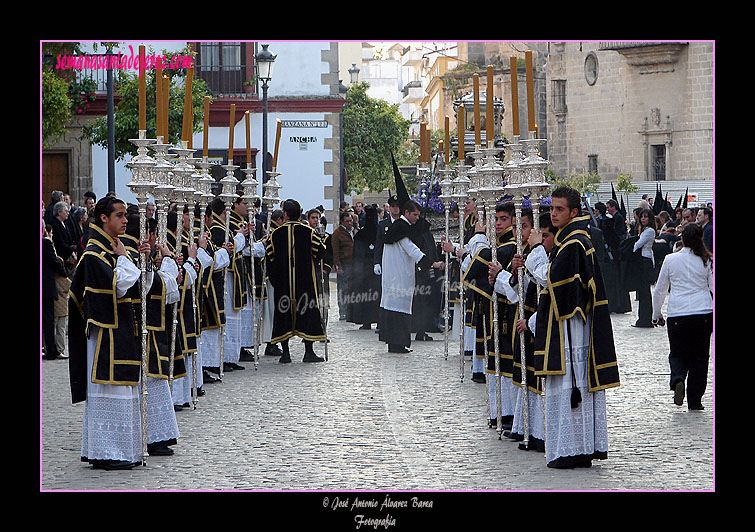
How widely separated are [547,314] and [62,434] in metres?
4.05

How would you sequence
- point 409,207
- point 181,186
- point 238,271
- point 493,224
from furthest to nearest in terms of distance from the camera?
point 409,207, point 238,271, point 181,186, point 493,224

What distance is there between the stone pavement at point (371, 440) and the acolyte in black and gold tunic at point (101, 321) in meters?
0.65

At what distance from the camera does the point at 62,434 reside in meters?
9.72

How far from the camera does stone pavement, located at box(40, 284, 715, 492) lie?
7.82m

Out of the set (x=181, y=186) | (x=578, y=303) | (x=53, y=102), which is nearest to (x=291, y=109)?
(x=53, y=102)

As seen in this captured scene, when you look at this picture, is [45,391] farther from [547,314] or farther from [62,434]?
[547,314]

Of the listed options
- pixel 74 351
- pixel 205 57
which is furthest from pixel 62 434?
pixel 205 57

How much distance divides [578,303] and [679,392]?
10.2ft

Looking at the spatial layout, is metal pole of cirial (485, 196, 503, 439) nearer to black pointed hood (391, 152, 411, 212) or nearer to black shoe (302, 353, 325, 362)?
black pointed hood (391, 152, 411, 212)

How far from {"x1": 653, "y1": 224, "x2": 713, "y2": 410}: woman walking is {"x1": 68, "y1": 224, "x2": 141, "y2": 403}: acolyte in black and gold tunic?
489 centimetres

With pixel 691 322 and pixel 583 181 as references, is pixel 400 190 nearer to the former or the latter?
pixel 691 322

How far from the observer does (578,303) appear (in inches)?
317

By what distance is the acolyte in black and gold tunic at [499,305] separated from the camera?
9.70 m

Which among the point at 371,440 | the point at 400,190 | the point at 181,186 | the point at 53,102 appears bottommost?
the point at 371,440
